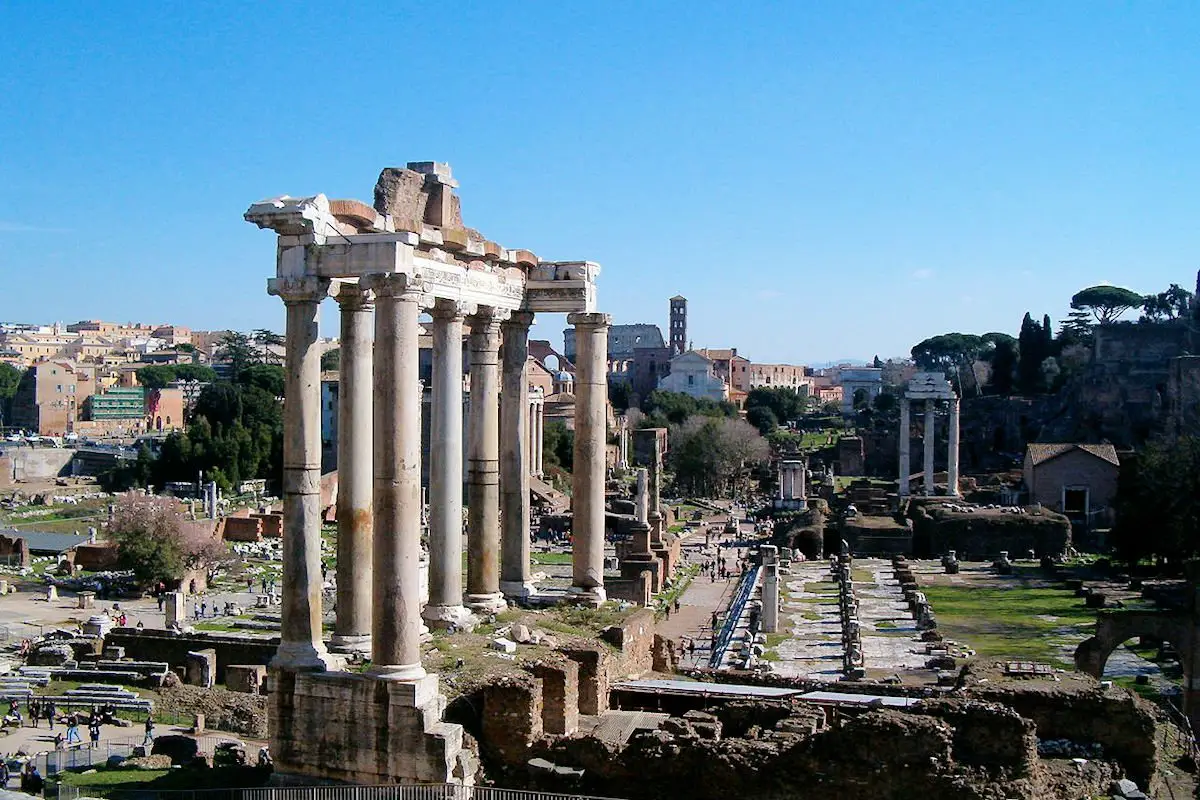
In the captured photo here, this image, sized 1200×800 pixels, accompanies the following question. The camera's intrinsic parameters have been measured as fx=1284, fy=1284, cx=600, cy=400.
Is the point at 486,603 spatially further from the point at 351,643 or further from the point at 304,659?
the point at 304,659

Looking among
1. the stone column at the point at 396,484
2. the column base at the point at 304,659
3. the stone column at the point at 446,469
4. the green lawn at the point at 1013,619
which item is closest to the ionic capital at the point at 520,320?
the stone column at the point at 446,469

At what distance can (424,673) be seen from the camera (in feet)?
44.7

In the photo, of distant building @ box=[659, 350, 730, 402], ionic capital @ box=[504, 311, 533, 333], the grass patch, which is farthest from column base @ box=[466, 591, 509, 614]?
distant building @ box=[659, 350, 730, 402]

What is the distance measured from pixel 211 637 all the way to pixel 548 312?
1681cm

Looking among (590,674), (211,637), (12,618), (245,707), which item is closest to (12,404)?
(12,618)

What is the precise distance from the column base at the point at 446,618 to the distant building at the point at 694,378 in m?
129

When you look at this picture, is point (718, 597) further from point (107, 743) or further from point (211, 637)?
point (107, 743)

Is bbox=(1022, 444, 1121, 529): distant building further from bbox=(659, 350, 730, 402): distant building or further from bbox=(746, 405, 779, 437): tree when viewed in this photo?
bbox=(659, 350, 730, 402): distant building

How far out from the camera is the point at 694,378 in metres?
148

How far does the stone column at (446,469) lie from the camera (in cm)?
1669

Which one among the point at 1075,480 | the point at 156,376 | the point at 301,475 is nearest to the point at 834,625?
the point at 301,475

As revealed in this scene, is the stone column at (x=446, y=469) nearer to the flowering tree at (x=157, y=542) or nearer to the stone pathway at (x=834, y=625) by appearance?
the stone pathway at (x=834, y=625)

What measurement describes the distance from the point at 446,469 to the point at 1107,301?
121 metres

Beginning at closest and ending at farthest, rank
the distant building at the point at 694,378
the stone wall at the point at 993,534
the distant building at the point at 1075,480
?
the stone wall at the point at 993,534, the distant building at the point at 1075,480, the distant building at the point at 694,378
